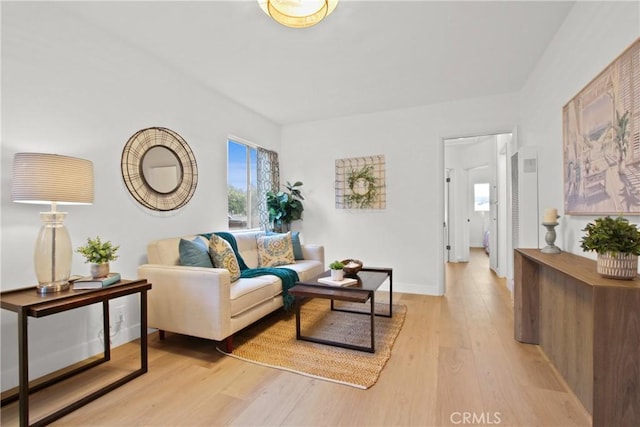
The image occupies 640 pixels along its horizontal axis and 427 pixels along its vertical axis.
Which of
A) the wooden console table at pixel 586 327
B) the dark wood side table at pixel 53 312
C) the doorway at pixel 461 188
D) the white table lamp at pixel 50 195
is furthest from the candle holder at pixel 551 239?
the doorway at pixel 461 188

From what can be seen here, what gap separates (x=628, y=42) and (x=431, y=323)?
241cm

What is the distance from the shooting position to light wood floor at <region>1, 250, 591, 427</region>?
5.04 feet

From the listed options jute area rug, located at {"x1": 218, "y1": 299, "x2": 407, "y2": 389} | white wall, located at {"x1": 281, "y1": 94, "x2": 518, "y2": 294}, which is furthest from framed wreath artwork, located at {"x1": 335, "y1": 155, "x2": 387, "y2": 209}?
jute area rug, located at {"x1": 218, "y1": 299, "x2": 407, "y2": 389}

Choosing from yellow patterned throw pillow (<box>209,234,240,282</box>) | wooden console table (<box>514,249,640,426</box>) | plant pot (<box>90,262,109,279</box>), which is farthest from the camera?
yellow patterned throw pillow (<box>209,234,240,282</box>)

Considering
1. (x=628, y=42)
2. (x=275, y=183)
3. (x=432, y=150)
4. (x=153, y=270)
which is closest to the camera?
(x=628, y=42)

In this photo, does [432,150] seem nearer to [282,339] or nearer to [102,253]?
[282,339]

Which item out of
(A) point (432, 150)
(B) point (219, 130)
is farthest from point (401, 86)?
(B) point (219, 130)

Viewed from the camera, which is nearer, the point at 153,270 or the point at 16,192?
the point at 16,192

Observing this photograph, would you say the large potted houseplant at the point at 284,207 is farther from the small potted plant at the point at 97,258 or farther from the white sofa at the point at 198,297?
the small potted plant at the point at 97,258

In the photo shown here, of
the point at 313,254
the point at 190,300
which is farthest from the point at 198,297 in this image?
the point at 313,254

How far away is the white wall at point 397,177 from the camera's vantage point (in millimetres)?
3816

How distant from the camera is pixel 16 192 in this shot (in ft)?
5.40

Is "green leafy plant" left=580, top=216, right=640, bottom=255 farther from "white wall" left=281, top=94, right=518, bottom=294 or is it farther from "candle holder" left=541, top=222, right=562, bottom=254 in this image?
"white wall" left=281, top=94, right=518, bottom=294

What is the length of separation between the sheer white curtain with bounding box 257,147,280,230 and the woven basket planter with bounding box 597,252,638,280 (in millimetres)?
3729
